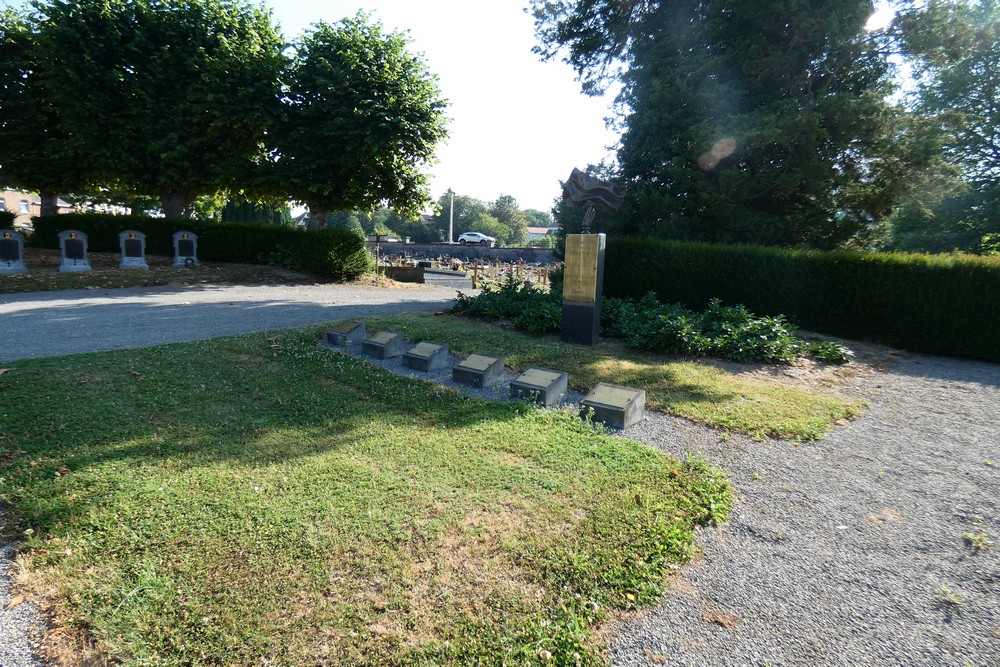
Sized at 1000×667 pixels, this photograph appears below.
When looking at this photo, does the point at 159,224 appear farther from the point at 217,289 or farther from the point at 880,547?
the point at 880,547

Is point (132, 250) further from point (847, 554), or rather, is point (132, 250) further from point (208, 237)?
point (847, 554)

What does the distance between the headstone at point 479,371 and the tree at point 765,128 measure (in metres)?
7.82

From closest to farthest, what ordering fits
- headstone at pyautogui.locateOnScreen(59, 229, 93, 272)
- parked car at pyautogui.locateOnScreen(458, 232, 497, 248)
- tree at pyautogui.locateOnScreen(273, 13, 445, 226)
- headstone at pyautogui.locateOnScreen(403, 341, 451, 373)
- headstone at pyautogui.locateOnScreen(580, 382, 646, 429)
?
1. headstone at pyautogui.locateOnScreen(580, 382, 646, 429)
2. headstone at pyautogui.locateOnScreen(403, 341, 451, 373)
3. headstone at pyautogui.locateOnScreen(59, 229, 93, 272)
4. tree at pyautogui.locateOnScreen(273, 13, 445, 226)
5. parked car at pyautogui.locateOnScreen(458, 232, 497, 248)

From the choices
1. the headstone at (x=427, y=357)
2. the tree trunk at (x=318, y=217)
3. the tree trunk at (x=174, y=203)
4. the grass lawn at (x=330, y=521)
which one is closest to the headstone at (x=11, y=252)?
the tree trunk at (x=174, y=203)

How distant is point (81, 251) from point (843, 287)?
63.4 feet

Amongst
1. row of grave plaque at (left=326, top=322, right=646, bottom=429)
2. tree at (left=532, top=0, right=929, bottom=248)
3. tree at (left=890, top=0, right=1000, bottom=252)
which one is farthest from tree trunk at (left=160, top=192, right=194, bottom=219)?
tree at (left=890, top=0, right=1000, bottom=252)

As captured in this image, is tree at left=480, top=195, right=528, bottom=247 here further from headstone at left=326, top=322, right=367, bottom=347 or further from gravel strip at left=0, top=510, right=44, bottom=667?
gravel strip at left=0, top=510, right=44, bottom=667

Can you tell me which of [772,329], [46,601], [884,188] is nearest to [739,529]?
[46,601]

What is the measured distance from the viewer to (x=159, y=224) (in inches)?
721

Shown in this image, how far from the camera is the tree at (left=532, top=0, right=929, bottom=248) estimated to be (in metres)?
11.3

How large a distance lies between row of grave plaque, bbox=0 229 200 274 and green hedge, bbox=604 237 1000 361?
14.0 m

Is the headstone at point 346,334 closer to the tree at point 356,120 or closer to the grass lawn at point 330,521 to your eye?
the grass lawn at point 330,521

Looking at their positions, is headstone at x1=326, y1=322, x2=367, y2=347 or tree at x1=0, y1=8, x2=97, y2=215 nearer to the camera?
headstone at x1=326, y1=322, x2=367, y2=347

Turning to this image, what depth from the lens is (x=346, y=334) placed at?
7586 mm
